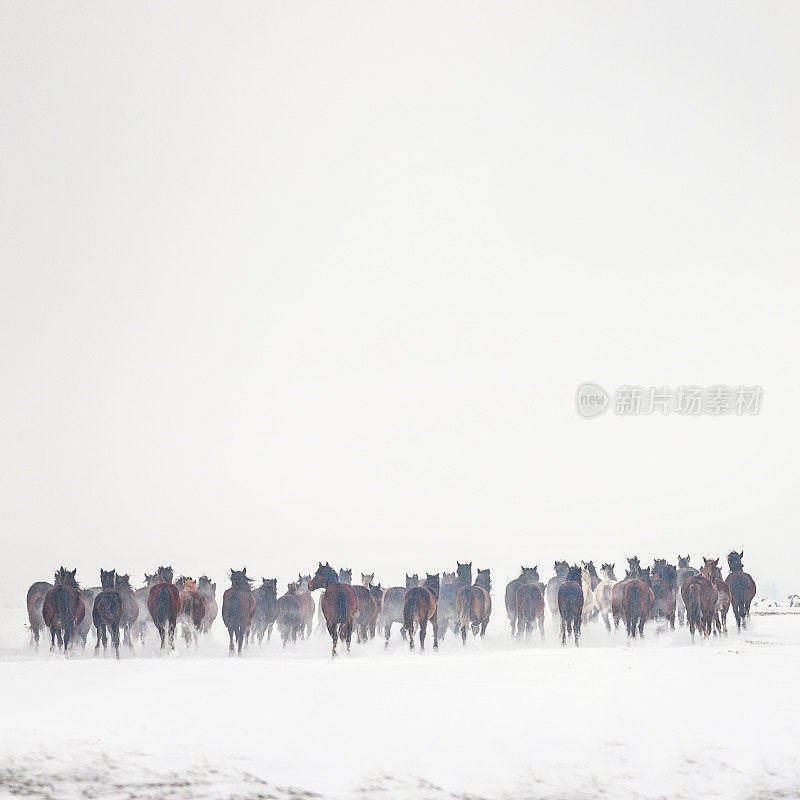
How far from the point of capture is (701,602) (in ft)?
85.7

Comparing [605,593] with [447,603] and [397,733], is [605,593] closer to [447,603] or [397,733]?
[447,603]

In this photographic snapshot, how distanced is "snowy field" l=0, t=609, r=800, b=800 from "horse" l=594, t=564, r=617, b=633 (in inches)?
646

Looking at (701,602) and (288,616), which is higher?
(701,602)

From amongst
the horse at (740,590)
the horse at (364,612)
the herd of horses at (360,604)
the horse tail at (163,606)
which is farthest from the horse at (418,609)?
the horse at (740,590)

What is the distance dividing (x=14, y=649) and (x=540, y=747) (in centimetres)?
2270

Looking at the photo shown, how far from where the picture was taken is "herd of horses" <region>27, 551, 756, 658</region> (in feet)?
76.7

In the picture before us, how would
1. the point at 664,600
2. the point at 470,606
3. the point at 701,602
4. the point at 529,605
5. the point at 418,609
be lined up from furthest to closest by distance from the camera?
the point at 664,600 → the point at 529,605 → the point at 470,606 → the point at 701,602 → the point at 418,609

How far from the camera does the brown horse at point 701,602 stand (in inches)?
1029

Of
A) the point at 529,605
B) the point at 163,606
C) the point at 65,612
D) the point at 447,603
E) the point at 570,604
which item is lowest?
the point at 447,603

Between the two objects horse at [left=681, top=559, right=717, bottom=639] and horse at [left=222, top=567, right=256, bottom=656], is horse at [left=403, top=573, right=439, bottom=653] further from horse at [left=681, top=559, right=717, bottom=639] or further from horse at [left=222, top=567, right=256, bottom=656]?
horse at [left=681, top=559, right=717, bottom=639]

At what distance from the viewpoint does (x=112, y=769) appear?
9.37m

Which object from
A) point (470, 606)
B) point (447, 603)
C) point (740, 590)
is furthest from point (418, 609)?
point (740, 590)

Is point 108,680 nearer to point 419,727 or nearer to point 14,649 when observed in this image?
point 419,727

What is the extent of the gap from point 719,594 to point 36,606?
75.4 ft
